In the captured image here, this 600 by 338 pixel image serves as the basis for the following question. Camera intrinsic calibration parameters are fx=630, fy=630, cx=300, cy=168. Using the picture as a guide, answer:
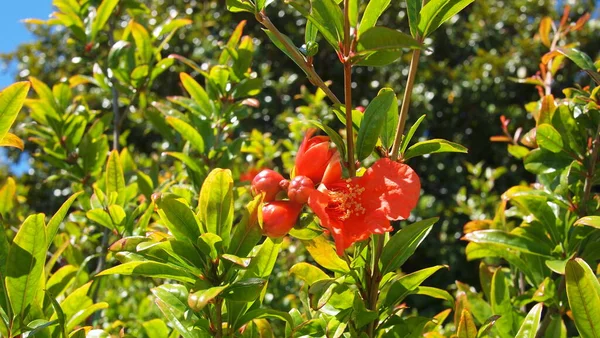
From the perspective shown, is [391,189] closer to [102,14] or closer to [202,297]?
[202,297]

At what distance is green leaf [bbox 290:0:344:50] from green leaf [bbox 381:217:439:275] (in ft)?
0.97

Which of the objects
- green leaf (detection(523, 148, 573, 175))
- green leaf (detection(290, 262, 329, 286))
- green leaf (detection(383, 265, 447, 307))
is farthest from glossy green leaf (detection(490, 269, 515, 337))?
green leaf (detection(290, 262, 329, 286))

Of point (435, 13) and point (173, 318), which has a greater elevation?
point (435, 13)

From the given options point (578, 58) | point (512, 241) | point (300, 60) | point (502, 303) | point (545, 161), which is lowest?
point (502, 303)

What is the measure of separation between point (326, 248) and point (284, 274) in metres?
1.63

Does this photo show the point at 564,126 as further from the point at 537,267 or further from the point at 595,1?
the point at 595,1

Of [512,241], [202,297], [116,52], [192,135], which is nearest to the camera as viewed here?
[202,297]

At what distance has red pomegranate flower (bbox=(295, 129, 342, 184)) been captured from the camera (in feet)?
2.83

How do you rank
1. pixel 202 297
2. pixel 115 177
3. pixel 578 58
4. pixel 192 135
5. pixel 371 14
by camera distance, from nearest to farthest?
1. pixel 202 297
2. pixel 371 14
3. pixel 578 58
4. pixel 115 177
5. pixel 192 135

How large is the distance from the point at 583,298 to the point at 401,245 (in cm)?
25

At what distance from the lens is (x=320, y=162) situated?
881mm

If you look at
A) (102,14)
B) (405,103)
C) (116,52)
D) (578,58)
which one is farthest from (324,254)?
(102,14)

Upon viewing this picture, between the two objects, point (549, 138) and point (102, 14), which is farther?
point (102, 14)

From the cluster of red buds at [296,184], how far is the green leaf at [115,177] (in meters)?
0.70
